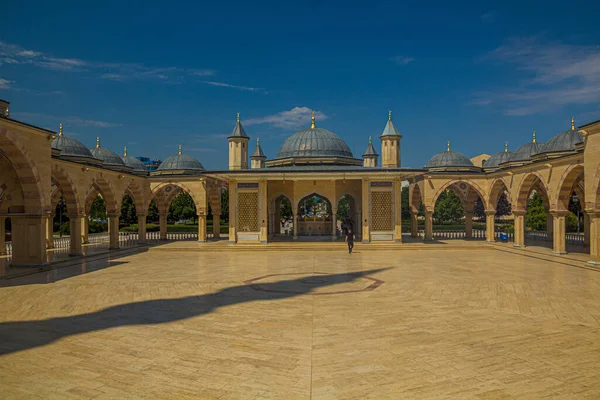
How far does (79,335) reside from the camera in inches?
261

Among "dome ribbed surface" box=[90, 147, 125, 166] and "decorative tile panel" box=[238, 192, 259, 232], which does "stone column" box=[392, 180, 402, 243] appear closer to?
"decorative tile panel" box=[238, 192, 259, 232]

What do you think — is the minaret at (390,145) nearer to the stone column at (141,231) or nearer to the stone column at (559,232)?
the stone column at (559,232)

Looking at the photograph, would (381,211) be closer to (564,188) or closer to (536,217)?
(564,188)

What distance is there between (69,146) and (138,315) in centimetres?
1878

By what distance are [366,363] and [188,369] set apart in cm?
217

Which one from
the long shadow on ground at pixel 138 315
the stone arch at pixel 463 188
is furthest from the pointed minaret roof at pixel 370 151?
the long shadow on ground at pixel 138 315

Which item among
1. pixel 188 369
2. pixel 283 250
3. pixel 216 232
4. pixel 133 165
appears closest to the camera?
pixel 188 369

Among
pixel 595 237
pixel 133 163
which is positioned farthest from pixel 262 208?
pixel 133 163

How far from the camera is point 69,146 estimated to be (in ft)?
76.5

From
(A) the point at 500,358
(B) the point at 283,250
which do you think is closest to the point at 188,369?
(A) the point at 500,358

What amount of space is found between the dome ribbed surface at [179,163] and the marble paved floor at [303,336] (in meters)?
15.8

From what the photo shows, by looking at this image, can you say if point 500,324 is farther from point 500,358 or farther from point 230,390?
point 230,390

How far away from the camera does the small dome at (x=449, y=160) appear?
25828 mm

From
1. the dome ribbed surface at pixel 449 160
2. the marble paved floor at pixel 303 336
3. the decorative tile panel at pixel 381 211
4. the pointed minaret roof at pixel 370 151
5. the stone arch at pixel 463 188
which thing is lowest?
the marble paved floor at pixel 303 336
